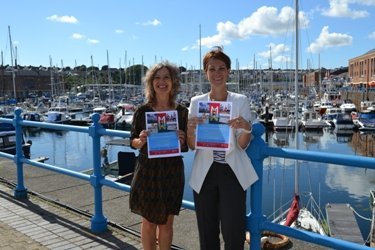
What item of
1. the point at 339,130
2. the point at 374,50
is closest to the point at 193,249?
the point at 339,130

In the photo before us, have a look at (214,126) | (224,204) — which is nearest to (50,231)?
(224,204)

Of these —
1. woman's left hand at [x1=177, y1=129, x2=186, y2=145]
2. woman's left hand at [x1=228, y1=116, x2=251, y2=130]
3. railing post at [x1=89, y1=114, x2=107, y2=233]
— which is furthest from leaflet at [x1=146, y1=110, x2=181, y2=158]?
railing post at [x1=89, y1=114, x2=107, y2=233]

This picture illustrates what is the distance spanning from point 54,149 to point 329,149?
1044 inches

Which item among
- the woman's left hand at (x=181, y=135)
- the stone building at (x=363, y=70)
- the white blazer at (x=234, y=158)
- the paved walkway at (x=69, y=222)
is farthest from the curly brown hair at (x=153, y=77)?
the stone building at (x=363, y=70)

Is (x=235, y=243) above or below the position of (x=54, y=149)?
above

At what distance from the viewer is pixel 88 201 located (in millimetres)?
6348

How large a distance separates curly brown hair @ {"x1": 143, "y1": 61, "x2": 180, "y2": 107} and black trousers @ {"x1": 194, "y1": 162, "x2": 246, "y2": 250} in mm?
759

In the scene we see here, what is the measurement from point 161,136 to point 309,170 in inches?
1068

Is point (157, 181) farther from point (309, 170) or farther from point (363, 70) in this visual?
point (363, 70)

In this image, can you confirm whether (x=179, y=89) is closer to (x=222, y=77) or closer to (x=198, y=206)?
(x=222, y=77)

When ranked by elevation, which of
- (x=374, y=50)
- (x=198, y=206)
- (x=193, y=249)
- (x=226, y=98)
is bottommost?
(x=193, y=249)

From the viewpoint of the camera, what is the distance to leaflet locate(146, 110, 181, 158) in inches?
135

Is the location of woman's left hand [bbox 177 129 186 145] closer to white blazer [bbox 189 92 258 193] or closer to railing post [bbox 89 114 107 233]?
white blazer [bbox 189 92 258 193]

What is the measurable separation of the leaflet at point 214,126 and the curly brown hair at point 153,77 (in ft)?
1.50
